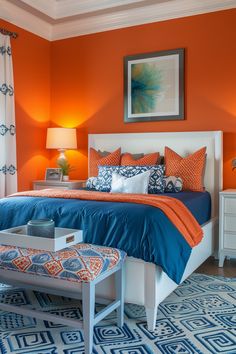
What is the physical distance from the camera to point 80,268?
202 cm

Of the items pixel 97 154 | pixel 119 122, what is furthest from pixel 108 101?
pixel 97 154

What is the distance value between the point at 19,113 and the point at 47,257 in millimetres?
2947

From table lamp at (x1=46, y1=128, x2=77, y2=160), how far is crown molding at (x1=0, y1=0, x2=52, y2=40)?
1.34 metres

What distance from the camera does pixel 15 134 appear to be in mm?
4453

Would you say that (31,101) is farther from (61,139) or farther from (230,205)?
(230,205)

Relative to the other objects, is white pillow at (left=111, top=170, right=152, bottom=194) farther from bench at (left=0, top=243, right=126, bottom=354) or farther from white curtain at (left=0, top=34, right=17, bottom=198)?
white curtain at (left=0, top=34, right=17, bottom=198)

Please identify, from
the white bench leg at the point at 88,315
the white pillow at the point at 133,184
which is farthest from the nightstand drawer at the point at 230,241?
the white bench leg at the point at 88,315

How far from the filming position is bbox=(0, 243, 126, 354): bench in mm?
2000

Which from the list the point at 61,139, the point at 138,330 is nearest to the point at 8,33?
the point at 61,139

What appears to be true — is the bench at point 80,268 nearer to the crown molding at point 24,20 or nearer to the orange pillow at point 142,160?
the orange pillow at point 142,160

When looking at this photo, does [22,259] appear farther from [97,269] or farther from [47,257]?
[97,269]

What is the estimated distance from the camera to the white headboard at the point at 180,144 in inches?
158

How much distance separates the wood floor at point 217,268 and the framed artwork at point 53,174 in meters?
2.05

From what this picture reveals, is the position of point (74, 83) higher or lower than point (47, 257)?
higher
